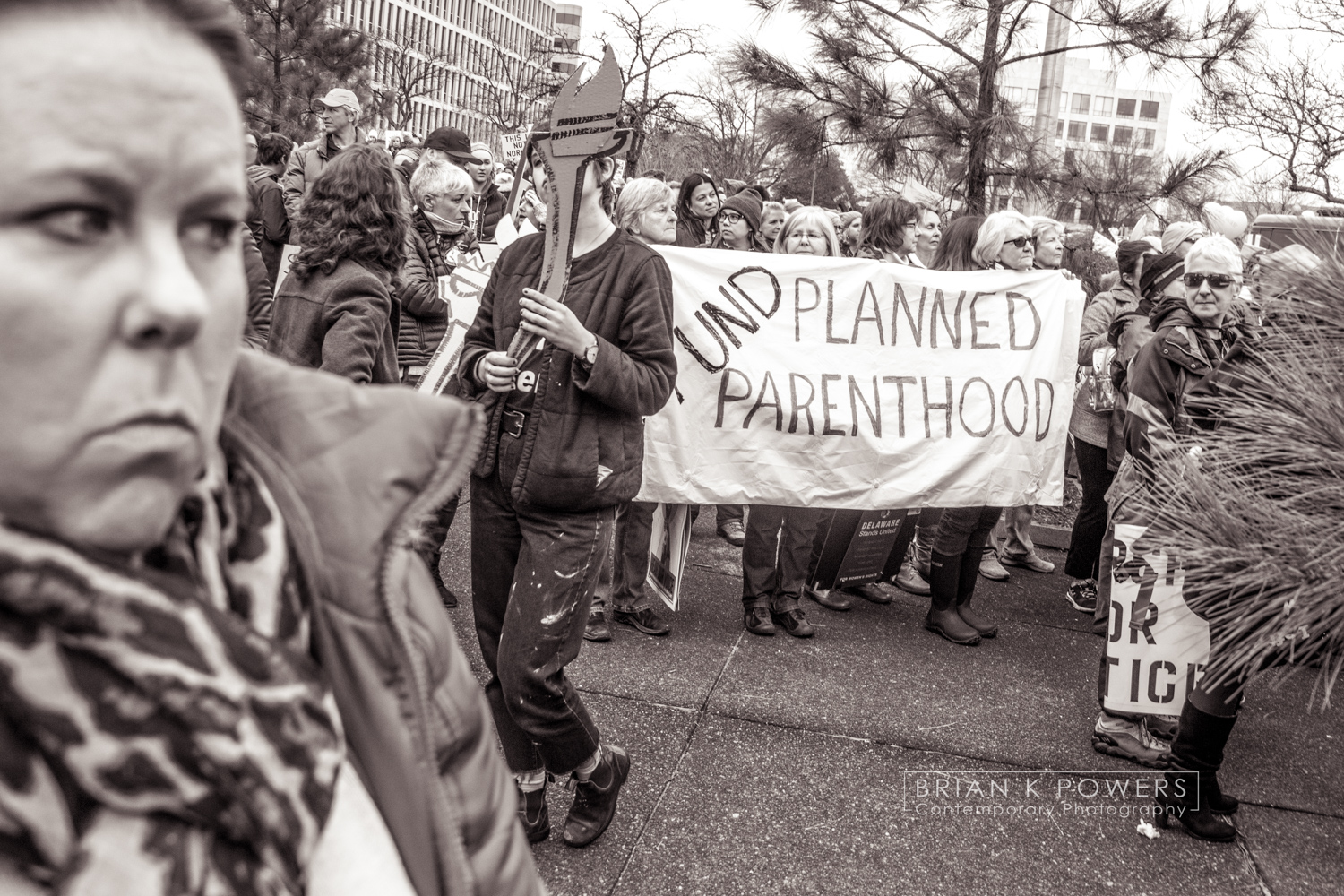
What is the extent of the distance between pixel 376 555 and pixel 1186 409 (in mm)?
3069

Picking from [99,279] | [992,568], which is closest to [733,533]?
[992,568]

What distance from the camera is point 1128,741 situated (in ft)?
13.7

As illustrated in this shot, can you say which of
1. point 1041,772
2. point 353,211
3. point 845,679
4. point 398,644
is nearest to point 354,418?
point 398,644

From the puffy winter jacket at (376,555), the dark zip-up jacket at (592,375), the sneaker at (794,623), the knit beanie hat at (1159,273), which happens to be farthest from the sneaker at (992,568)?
the puffy winter jacket at (376,555)

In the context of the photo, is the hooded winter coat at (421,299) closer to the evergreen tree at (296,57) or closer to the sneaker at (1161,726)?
the sneaker at (1161,726)

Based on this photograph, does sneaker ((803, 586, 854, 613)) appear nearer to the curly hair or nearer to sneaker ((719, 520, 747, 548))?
sneaker ((719, 520, 747, 548))

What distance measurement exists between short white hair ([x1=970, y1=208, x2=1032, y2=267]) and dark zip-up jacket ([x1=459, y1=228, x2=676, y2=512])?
118 inches

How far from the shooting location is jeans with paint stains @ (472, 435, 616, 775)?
2990 mm

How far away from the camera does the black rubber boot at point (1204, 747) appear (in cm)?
350

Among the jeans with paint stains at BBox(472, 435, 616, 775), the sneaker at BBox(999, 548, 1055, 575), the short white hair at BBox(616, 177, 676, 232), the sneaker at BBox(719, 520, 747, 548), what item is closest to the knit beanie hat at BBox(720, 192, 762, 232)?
the sneaker at BBox(719, 520, 747, 548)

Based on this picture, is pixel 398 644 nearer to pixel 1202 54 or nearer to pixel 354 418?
pixel 354 418

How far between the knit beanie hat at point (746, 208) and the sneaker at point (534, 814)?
434cm

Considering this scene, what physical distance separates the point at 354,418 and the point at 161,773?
1.10 ft

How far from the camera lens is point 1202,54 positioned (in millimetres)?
7902
